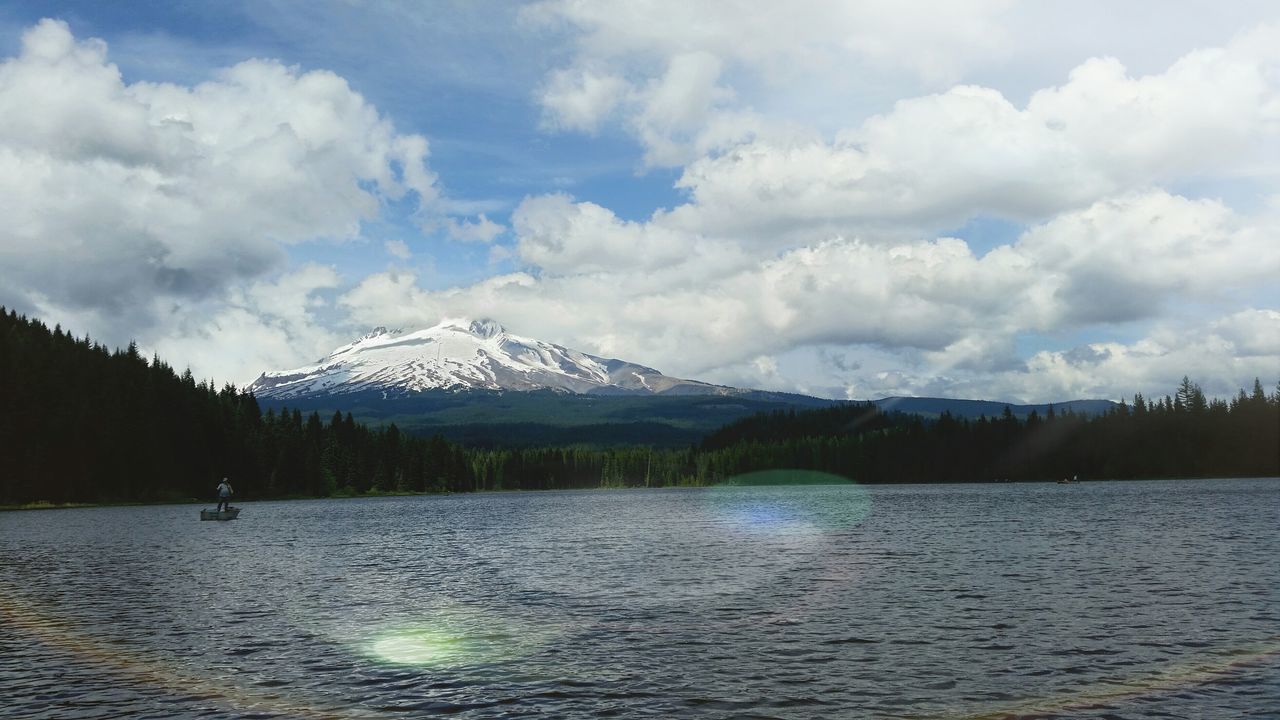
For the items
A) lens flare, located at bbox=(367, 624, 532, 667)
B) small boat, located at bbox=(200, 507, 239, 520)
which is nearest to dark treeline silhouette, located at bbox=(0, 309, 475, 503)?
small boat, located at bbox=(200, 507, 239, 520)

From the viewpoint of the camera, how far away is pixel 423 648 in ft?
120

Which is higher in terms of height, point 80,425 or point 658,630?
point 80,425

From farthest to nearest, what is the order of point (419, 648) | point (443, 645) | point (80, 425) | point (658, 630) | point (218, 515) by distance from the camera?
point (80, 425)
point (218, 515)
point (658, 630)
point (443, 645)
point (419, 648)

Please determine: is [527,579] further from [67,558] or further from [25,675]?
[67,558]

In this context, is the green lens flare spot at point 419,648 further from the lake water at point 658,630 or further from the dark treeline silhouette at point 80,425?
the dark treeline silhouette at point 80,425

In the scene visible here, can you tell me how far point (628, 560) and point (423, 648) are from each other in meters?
37.2

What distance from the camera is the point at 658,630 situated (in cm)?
4019

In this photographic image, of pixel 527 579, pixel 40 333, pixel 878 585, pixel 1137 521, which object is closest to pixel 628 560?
pixel 527 579

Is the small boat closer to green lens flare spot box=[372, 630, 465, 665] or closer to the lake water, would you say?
the lake water

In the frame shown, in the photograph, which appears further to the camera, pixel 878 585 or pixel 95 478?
pixel 95 478

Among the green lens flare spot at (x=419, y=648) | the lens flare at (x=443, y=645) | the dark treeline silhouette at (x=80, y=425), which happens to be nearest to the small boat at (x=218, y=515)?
the dark treeline silhouette at (x=80, y=425)

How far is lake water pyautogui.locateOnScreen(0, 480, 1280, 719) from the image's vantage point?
27859 millimetres

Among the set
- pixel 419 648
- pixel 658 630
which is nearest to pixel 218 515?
pixel 419 648

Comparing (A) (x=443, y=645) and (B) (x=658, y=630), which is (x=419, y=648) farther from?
(B) (x=658, y=630)
